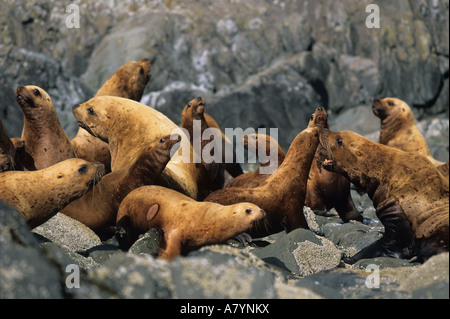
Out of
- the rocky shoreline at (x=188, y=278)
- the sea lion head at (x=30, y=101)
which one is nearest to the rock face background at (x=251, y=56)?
the sea lion head at (x=30, y=101)

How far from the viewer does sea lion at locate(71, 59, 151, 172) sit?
8.77m

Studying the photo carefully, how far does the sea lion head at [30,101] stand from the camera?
791 cm

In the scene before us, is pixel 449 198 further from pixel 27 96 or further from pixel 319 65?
pixel 319 65

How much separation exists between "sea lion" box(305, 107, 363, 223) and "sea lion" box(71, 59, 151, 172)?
9.30 feet

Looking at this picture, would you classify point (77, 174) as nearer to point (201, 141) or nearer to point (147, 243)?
point (147, 243)

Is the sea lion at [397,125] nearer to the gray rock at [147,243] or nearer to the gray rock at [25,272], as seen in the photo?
the gray rock at [147,243]

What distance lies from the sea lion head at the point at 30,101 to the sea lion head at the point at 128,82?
1362mm

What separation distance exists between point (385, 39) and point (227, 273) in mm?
15289

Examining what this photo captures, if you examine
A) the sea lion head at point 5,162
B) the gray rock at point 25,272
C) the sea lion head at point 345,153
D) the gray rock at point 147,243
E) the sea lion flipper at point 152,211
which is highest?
the gray rock at point 25,272

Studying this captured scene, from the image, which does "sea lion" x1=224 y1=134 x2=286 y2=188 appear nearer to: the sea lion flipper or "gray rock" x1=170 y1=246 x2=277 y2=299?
the sea lion flipper

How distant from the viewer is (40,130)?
26.1 ft

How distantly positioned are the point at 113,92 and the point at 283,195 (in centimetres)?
395

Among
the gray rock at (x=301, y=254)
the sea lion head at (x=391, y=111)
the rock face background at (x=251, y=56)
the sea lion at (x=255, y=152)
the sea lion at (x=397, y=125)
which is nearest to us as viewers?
the gray rock at (x=301, y=254)
